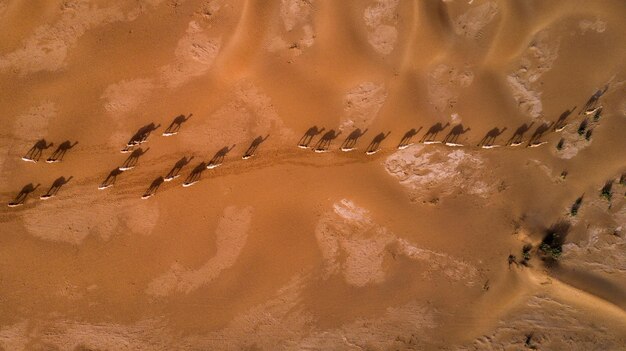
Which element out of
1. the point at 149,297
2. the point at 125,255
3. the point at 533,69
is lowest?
the point at 149,297

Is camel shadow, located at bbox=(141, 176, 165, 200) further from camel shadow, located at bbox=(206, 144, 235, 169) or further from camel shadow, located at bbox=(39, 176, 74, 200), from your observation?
camel shadow, located at bbox=(39, 176, 74, 200)

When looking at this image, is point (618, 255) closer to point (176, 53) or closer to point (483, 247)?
point (483, 247)

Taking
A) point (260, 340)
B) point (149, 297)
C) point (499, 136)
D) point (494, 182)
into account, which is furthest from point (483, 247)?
point (149, 297)

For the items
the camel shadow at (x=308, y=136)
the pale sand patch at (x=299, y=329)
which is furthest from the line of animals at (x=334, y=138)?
the pale sand patch at (x=299, y=329)

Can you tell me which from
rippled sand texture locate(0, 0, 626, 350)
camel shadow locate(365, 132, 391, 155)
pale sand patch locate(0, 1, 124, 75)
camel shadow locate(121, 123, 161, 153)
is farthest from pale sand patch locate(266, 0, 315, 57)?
pale sand patch locate(0, 1, 124, 75)

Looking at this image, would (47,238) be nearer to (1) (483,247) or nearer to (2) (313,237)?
(2) (313,237)

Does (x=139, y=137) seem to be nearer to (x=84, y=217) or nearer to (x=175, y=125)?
(x=175, y=125)

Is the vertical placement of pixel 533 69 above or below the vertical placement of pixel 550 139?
above

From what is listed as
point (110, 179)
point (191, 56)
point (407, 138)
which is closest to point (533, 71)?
point (407, 138)
